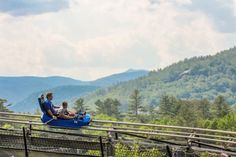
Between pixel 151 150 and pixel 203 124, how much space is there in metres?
138

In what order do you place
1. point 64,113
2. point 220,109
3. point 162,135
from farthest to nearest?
point 220,109
point 64,113
point 162,135

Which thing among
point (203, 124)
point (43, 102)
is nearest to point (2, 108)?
point (203, 124)

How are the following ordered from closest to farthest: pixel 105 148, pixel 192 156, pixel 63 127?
pixel 192 156
pixel 105 148
pixel 63 127

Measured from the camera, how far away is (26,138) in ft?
59.3

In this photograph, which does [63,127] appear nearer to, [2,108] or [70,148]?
[70,148]

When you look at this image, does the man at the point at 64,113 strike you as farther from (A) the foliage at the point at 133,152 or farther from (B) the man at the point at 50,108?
(A) the foliage at the point at 133,152

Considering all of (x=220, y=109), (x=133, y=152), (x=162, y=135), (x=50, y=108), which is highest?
(x=50, y=108)

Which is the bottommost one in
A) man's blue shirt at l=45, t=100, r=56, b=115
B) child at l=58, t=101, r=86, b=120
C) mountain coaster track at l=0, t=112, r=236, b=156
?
mountain coaster track at l=0, t=112, r=236, b=156

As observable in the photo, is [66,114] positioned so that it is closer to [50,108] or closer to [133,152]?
[50,108]

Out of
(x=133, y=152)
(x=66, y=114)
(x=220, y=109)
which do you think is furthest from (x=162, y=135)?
(x=220, y=109)

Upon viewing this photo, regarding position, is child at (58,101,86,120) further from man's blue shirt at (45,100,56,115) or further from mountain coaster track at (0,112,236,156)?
mountain coaster track at (0,112,236,156)

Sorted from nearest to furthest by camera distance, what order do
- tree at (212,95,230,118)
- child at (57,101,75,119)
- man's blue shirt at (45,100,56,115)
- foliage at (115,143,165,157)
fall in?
foliage at (115,143,165,157) < child at (57,101,75,119) < man's blue shirt at (45,100,56,115) < tree at (212,95,230,118)

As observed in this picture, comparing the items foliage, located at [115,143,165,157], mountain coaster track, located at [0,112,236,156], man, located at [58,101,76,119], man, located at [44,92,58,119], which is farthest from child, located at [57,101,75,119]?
foliage, located at [115,143,165,157]

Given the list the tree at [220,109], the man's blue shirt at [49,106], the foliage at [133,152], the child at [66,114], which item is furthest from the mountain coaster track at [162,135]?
the tree at [220,109]
